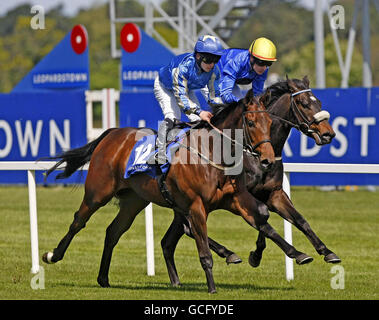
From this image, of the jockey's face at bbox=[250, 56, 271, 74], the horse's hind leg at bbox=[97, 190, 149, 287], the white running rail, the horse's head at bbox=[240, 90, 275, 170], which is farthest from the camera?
the horse's hind leg at bbox=[97, 190, 149, 287]

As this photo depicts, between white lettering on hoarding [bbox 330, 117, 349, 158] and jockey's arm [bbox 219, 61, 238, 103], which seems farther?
white lettering on hoarding [bbox 330, 117, 349, 158]

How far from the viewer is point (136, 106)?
14.0m

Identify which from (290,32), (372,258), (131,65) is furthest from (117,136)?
(290,32)

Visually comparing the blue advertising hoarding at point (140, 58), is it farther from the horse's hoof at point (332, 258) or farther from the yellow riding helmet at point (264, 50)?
the horse's hoof at point (332, 258)

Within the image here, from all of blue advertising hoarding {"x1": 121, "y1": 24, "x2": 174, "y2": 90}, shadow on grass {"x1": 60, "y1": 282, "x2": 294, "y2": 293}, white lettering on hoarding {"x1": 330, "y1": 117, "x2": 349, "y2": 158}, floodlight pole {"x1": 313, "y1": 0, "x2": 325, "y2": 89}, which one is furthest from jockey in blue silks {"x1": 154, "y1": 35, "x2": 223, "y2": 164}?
floodlight pole {"x1": 313, "y1": 0, "x2": 325, "y2": 89}

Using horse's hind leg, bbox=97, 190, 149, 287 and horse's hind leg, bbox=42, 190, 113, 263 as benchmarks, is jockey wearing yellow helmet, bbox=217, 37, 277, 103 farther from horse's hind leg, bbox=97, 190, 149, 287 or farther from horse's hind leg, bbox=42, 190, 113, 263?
horse's hind leg, bbox=42, 190, 113, 263

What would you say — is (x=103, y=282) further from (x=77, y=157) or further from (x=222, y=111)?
(x=222, y=111)

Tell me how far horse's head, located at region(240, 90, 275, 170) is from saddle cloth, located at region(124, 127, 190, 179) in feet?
2.12

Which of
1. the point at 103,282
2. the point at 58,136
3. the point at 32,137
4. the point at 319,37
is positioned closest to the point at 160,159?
the point at 103,282

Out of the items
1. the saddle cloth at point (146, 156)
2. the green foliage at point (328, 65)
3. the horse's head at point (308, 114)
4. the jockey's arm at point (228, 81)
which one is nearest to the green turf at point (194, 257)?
the saddle cloth at point (146, 156)

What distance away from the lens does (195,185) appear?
6.58 m

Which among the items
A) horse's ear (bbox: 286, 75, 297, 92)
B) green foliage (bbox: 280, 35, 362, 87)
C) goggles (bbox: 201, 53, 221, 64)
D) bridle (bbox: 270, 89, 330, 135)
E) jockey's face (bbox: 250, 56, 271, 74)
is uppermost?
green foliage (bbox: 280, 35, 362, 87)

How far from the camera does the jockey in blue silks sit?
6.67 metres
